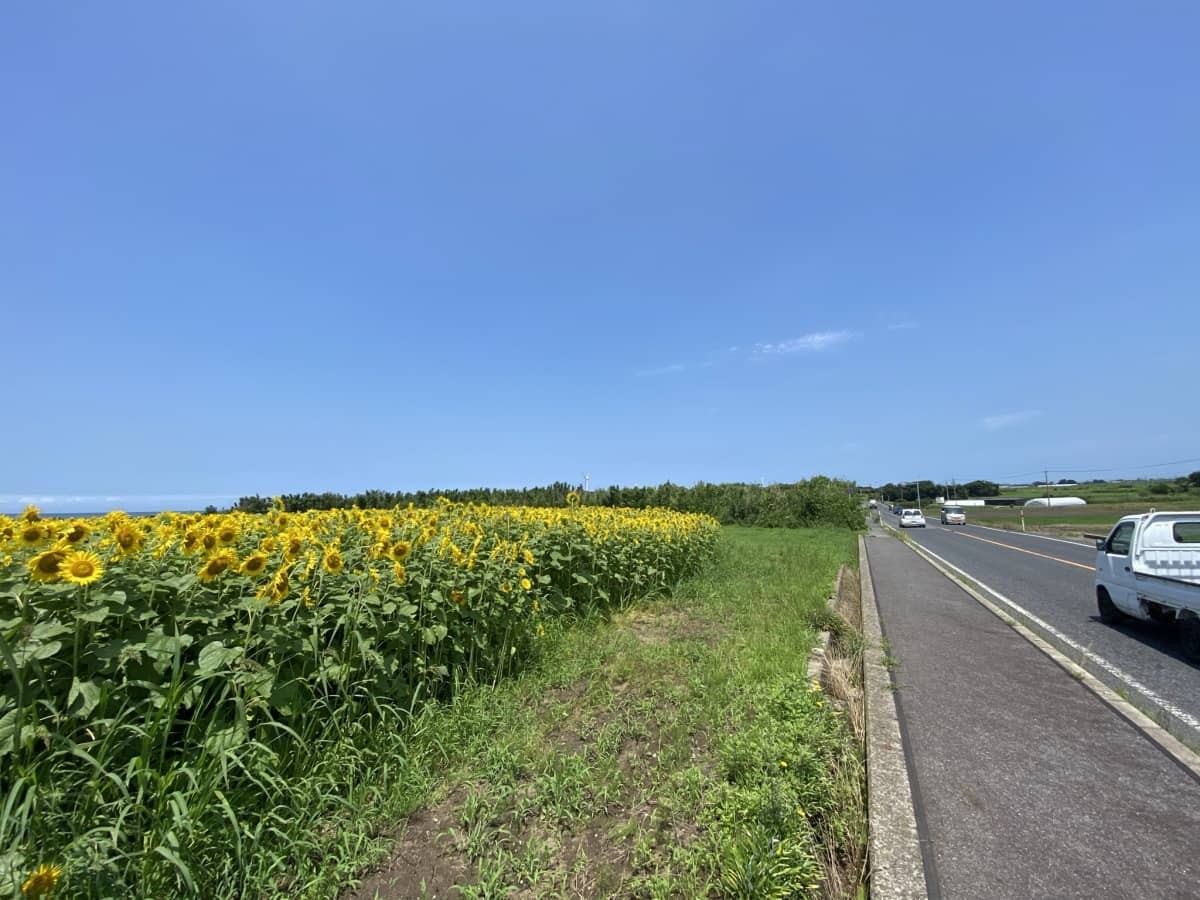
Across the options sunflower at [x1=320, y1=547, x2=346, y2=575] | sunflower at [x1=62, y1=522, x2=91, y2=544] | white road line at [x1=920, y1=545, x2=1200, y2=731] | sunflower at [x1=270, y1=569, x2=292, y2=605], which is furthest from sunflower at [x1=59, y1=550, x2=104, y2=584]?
white road line at [x1=920, y1=545, x2=1200, y2=731]

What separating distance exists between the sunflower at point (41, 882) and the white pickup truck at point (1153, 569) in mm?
8292

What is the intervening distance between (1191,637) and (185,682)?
27.6 feet

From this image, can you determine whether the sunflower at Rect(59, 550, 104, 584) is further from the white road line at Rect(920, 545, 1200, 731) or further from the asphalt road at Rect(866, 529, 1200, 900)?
the white road line at Rect(920, 545, 1200, 731)

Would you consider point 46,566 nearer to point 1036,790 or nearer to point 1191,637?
point 1036,790

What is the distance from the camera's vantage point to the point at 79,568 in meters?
1.98

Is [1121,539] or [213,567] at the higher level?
[213,567]

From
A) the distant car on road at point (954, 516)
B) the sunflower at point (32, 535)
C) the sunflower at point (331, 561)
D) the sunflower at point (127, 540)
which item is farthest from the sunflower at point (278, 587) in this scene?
the distant car on road at point (954, 516)

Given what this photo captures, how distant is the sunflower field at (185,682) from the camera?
1.85 meters

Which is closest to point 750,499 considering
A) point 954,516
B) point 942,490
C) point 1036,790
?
point 954,516

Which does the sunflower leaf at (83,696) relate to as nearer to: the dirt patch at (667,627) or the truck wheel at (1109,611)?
the dirt patch at (667,627)

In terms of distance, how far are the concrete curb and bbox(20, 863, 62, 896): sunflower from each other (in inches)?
108

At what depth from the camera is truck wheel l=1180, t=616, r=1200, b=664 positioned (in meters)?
5.30


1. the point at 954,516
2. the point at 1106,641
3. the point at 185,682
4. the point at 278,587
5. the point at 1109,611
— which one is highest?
the point at 278,587

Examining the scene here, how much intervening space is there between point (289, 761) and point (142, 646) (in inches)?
35.9
